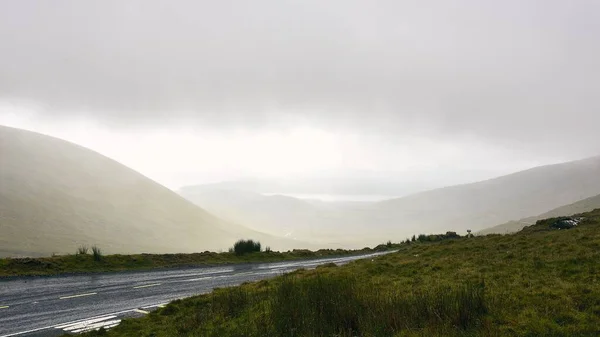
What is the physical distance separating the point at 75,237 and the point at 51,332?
303 feet

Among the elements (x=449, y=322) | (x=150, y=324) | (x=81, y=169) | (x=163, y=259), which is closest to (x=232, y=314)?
(x=150, y=324)

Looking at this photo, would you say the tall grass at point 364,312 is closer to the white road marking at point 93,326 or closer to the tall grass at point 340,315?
the tall grass at point 340,315

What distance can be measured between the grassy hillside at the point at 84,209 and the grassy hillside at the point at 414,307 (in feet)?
225

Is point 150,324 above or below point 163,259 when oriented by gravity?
below

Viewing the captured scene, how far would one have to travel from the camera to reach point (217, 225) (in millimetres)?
152500

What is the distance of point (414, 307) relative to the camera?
9.32 meters

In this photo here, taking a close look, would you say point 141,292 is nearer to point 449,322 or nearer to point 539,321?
point 449,322

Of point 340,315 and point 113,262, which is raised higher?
point 113,262

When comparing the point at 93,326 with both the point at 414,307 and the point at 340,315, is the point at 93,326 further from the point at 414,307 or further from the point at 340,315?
the point at 414,307

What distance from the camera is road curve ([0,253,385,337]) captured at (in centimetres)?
1125

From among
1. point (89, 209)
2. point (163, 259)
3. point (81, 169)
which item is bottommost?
point (163, 259)

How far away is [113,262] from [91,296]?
351 inches

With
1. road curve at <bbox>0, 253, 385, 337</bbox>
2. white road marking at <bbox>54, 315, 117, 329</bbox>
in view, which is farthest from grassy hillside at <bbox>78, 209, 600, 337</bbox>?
road curve at <bbox>0, 253, 385, 337</bbox>

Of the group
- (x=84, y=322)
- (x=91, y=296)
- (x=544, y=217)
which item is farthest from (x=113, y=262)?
(x=544, y=217)
